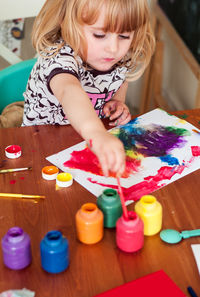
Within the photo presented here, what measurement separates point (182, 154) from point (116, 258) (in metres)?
0.42

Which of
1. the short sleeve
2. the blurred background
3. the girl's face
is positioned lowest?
the blurred background

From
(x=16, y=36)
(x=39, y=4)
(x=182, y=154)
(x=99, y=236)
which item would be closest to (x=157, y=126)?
(x=182, y=154)

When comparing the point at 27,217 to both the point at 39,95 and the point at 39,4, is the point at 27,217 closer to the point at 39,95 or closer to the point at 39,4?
the point at 39,95

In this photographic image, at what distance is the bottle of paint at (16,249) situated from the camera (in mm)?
767

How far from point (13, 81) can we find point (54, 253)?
1.02 m

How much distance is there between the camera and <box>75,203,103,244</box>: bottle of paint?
817 millimetres

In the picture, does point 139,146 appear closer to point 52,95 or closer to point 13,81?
point 52,95

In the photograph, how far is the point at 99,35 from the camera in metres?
1.14

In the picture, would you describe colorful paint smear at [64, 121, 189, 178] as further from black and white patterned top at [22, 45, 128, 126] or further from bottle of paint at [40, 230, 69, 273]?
bottle of paint at [40, 230, 69, 273]

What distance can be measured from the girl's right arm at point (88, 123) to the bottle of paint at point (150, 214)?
0.32 feet

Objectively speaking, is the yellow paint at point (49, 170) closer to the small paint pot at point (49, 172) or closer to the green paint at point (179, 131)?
the small paint pot at point (49, 172)

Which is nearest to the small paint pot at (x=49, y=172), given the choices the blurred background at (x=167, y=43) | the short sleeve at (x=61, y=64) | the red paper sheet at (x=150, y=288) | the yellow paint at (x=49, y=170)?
the yellow paint at (x=49, y=170)

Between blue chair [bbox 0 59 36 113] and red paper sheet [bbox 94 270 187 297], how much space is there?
3.47 ft

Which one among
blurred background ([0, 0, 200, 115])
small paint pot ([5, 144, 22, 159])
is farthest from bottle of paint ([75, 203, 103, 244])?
blurred background ([0, 0, 200, 115])
